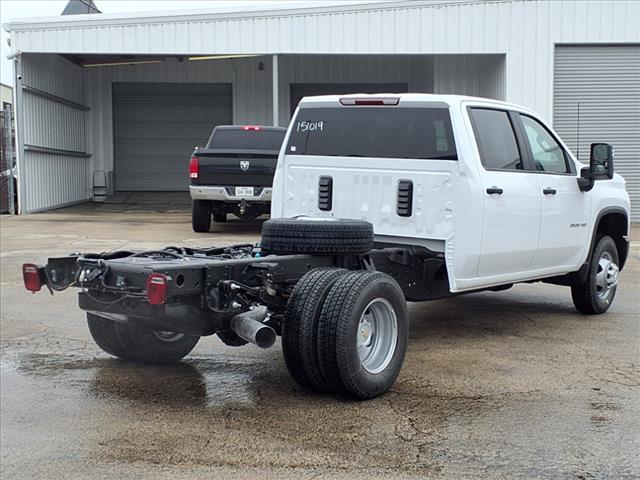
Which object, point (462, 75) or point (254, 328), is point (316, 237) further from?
point (462, 75)

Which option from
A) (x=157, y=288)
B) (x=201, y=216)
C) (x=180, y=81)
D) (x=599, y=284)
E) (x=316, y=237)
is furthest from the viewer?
(x=180, y=81)

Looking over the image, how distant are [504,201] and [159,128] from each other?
73.2 feet

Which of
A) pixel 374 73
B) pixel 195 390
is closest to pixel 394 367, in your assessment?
pixel 195 390

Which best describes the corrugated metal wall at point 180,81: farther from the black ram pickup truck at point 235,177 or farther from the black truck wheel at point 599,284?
the black truck wheel at point 599,284

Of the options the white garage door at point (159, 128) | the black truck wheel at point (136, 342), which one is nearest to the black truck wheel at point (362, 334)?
the black truck wheel at point (136, 342)

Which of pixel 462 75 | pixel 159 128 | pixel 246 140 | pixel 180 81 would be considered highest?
pixel 180 81

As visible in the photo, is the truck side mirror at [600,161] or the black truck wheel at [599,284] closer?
the truck side mirror at [600,161]

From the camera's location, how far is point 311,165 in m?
7.09

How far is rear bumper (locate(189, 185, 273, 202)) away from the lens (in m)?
15.1

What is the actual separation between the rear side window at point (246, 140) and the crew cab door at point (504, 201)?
922 centimetres

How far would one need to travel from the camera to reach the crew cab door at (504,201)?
6.45 m

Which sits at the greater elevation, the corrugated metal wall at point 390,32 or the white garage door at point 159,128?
the corrugated metal wall at point 390,32

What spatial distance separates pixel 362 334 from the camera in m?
5.38

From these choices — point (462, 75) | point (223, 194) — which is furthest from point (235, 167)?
point (462, 75)
